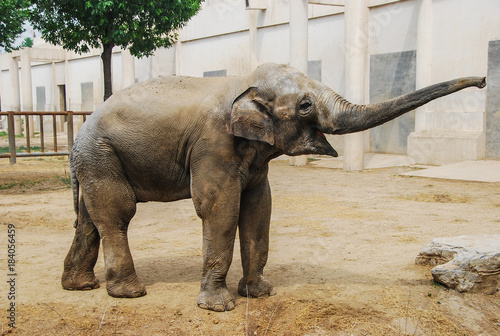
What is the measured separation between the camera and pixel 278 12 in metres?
19.2

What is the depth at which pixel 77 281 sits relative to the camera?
201 inches

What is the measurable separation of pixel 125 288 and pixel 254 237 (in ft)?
3.84

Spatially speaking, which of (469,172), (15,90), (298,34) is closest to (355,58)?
(298,34)

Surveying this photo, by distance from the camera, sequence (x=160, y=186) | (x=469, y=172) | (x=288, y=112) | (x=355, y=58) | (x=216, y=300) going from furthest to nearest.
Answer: (x=355, y=58) < (x=469, y=172) < (x=160, y=186) < (x=216, y=300) < (x=288, y=112)

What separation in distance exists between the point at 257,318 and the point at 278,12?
16.2 m

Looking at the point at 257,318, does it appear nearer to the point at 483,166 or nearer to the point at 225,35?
the point at 483,166

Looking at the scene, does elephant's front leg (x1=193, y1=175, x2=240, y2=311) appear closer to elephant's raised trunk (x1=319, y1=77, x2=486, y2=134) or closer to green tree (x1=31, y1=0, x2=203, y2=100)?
elephant's raised trunk (x1=319, y1=77, x2=486, y2=134)

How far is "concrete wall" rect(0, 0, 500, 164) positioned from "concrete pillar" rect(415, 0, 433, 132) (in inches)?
4.1

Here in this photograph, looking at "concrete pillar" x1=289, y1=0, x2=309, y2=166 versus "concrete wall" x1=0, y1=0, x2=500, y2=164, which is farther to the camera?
"concrete pillar" x1=289, y1=0, x2=309, y2=166

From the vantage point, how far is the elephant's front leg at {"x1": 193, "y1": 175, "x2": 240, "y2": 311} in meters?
4.39

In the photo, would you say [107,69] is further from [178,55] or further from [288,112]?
[178,55]

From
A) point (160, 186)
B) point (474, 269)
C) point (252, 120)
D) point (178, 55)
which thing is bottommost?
point (474, 269)

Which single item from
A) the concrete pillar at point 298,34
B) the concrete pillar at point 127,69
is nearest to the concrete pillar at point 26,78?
the concrete pillar at point 127,69

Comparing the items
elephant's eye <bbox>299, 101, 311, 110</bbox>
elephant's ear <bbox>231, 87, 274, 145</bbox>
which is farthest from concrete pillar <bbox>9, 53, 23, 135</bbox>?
elephant's eye <bbox>299, 101, 311, 110</bbox>
